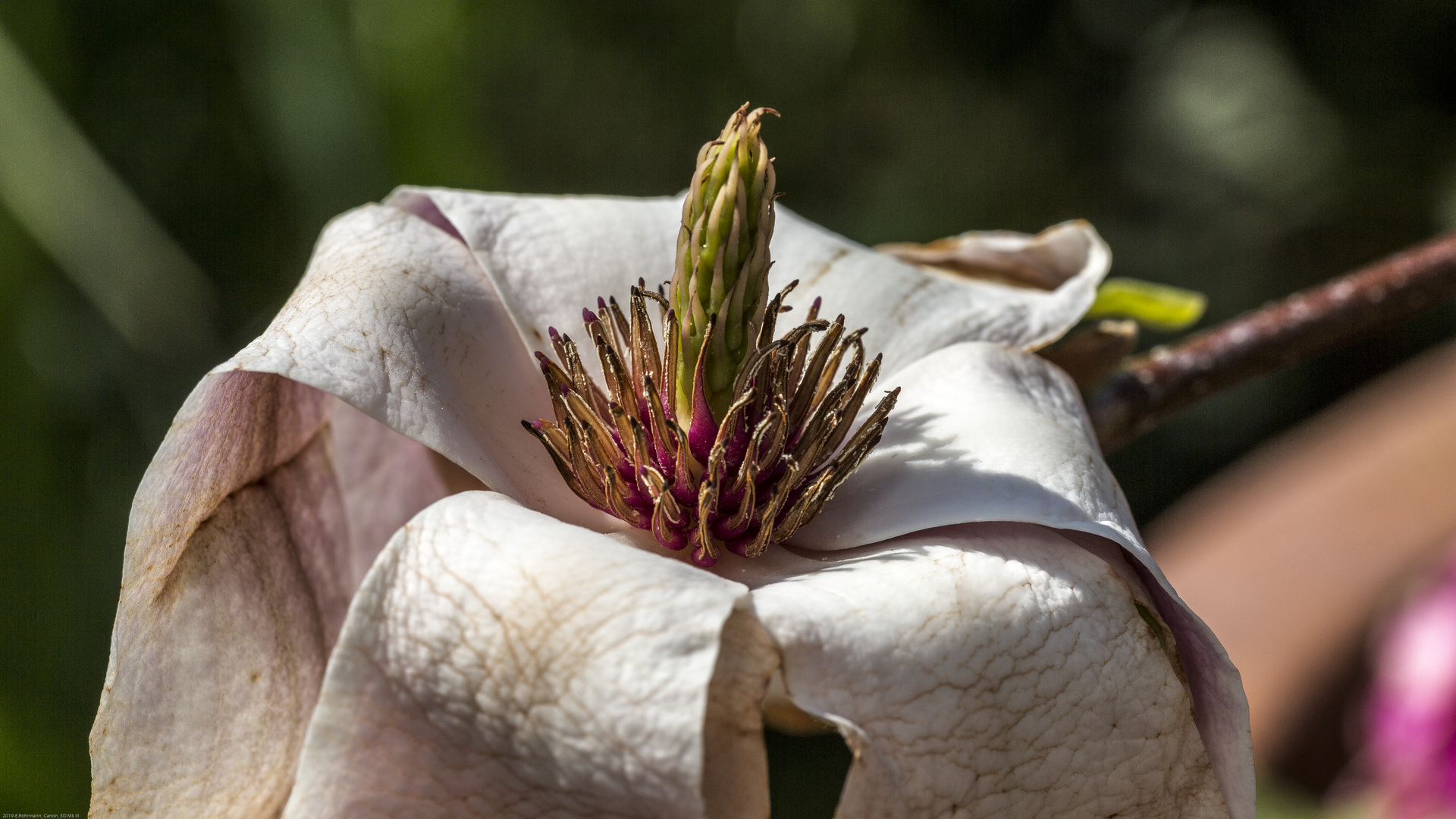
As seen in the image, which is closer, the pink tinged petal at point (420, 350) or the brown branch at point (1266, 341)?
the pink tinged petal at point (420, 350)

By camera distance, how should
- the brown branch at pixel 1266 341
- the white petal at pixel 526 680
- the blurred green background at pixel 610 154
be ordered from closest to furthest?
the white petal at pixel 526 680, the brown branch at pixel 1266 341, the blurred green background at pixel 610 154

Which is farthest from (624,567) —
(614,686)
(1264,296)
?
(1264,296)

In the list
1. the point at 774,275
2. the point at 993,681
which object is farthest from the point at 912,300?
the point at 993,681

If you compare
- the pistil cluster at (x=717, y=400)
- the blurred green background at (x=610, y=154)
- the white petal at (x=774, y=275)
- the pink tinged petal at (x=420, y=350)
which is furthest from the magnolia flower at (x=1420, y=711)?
the pink tinged petal at (x=420, y=350)

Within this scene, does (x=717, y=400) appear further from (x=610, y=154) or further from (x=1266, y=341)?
(x=610, y=154)

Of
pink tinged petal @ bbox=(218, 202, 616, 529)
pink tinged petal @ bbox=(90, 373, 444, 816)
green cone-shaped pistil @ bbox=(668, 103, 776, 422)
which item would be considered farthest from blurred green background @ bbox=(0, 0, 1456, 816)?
green cone-shaped pistil @ bbox=(668, 103, 776, 422)

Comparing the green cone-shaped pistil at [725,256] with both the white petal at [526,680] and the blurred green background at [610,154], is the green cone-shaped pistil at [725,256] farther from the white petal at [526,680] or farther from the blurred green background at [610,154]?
the blurred green background at [610,154]
